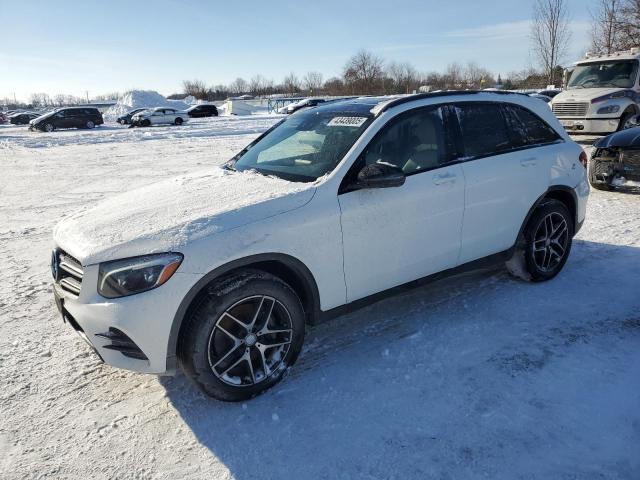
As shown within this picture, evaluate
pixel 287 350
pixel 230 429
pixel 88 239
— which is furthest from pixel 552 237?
pixel 88 239

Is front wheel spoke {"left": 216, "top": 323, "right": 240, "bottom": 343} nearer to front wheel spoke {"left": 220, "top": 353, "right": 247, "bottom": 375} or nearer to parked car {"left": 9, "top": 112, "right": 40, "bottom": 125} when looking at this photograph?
front wheel spoke {"left": 220, "top": 353, "right": 247, "bottom": 375}

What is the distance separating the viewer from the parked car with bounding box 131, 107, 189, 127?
35.8m

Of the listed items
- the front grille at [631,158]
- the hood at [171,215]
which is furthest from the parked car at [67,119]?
the front grille at [631,158]

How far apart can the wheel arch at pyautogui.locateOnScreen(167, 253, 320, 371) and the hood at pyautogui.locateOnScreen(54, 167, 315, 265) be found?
0.75 feet

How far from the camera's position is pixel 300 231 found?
304cm

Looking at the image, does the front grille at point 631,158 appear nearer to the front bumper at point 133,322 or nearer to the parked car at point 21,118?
the front bumper at point 133,322

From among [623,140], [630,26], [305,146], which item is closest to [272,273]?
[305,146]

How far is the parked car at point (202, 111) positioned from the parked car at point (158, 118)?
29.6 ft

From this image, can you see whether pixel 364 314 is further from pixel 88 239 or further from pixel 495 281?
pixel 88 239

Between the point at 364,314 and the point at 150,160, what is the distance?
40.3ft

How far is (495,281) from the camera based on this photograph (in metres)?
4.70

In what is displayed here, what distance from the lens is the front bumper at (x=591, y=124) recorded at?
43.0ft

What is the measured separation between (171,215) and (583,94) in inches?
560

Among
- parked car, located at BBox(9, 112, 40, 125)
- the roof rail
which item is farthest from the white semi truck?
parked car, located at BBox(9, 112, 40, 125)
